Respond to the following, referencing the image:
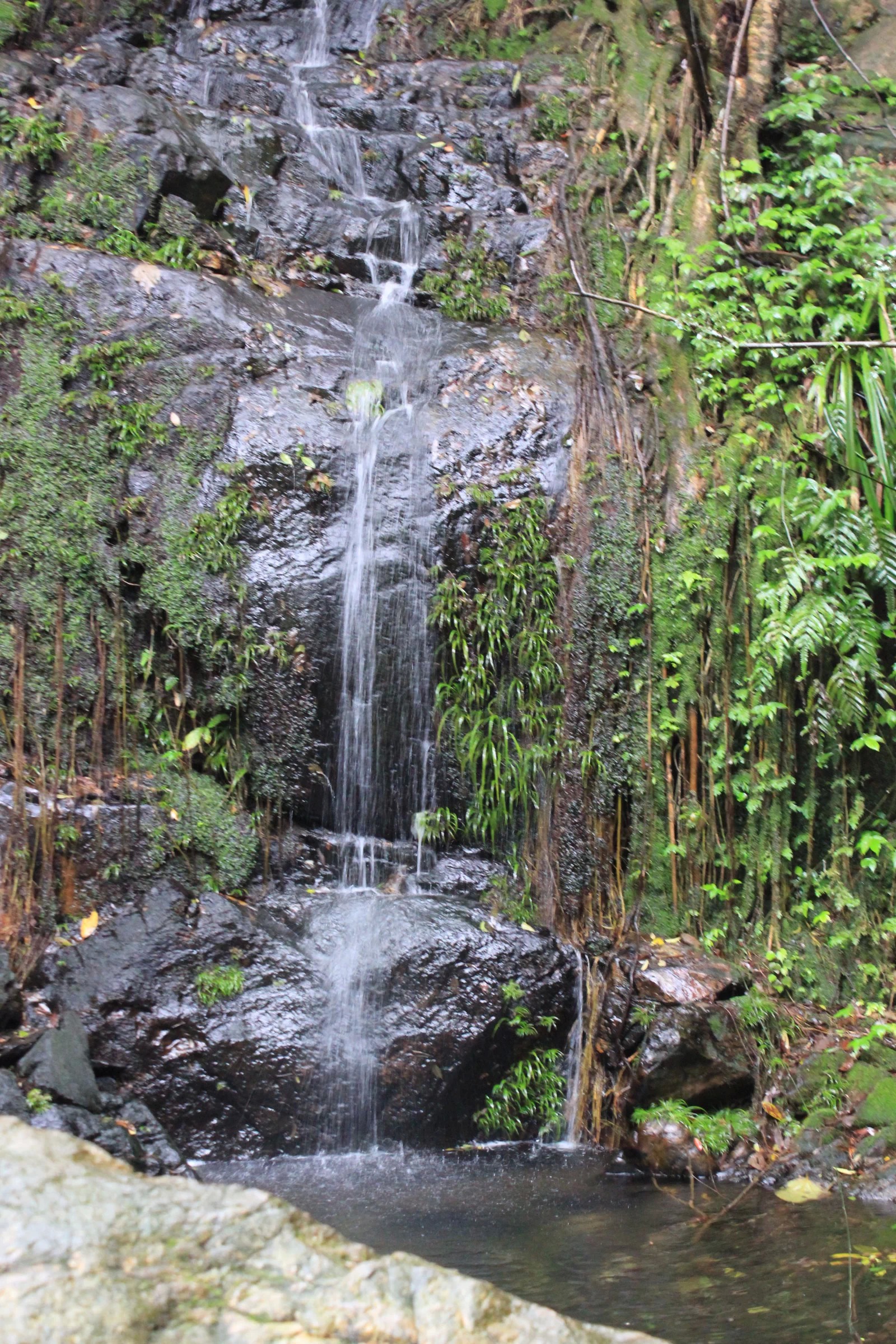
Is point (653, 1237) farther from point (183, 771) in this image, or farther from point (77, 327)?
point (77, 327)

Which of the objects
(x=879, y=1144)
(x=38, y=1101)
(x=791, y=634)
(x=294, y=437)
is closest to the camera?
(x=38, y=1101)

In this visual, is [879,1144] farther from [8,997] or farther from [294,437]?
[294,437]

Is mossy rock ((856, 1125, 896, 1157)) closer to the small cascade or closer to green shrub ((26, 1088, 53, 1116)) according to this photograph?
the small cascade

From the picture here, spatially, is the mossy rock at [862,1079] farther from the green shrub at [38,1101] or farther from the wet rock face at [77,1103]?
the green shrub at [38,1101]

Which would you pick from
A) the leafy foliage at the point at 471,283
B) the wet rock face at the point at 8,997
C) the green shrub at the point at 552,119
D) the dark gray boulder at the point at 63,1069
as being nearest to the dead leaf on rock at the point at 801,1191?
the dark gray boulder at the point at 63,1069

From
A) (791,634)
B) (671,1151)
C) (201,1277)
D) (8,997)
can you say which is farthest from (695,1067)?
(201,1277)

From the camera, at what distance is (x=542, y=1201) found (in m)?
4.42

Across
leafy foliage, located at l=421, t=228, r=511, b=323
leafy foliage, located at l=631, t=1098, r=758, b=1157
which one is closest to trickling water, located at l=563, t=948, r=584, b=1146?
leafy foliage, located at l=631, t=1098, r=758, b=1157

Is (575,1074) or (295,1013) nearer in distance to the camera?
(295,1013)

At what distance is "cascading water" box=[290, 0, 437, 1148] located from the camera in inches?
213

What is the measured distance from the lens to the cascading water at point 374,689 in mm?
5414

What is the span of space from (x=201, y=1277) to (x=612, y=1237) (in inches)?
108

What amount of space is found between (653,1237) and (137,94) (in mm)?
8779

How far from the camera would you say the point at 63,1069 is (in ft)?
14.8
